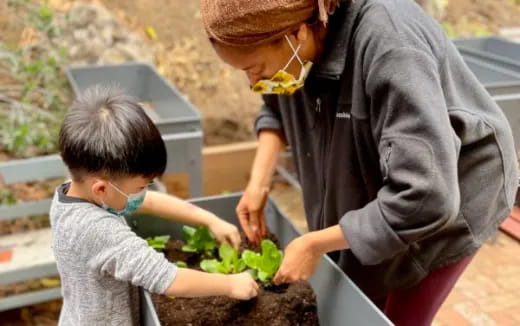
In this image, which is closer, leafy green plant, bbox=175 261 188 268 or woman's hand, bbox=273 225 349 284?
woman's hand, bbox=273 225 349 284

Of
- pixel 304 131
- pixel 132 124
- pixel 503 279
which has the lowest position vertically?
pixel 503 279

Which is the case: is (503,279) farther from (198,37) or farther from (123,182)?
Result: (198,37)

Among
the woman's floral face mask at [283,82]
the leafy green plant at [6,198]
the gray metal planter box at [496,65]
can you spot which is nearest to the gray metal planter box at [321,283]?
the woman's floral face mask at [283,82]

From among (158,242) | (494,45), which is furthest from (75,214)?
(494,45)

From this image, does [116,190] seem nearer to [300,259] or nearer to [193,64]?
[300,259]

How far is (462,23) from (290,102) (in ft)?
11.8

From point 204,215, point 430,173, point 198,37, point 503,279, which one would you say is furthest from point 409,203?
point 198,37

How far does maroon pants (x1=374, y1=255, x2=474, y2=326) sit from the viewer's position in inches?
51.7

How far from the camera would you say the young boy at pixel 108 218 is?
1.14 meters

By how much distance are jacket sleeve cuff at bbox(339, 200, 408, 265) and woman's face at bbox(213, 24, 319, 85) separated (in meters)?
0.34

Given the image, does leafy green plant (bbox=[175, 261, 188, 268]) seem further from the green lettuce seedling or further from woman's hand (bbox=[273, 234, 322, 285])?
woman's hand (bbox=[273, 234, 322, 285])

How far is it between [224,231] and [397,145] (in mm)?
694

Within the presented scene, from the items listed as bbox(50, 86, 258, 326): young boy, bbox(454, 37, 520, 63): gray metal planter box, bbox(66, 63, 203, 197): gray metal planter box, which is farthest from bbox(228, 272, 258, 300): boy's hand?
bbox(454, 37, 520, 63): gray metal planter box

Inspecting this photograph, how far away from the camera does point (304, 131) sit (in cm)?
134
